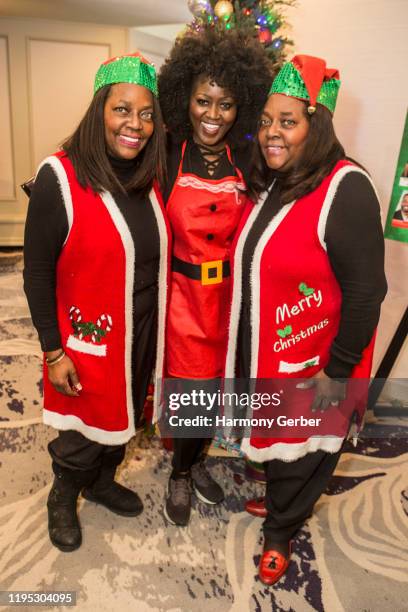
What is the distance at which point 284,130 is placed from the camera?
131 cm

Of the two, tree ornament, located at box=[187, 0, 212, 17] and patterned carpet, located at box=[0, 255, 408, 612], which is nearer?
patterned carpet, located at box=[0, 255, 408, 612]

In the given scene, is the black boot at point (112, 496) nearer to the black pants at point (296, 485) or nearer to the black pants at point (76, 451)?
the black pants at point (76, 451)

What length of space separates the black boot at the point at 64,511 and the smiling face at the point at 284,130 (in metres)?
1.21

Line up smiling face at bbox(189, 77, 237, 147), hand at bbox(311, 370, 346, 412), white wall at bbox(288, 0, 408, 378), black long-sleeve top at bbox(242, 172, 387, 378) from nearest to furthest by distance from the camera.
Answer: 1. black long-sleeve top at bbox(242, 172, 387, 378)
2. hand at bbox(311, 370, 346, 412)
3. smiling face at bbox(189, 77, 237, 147)
4. white wall at bbox(288, 0, 408, 378)

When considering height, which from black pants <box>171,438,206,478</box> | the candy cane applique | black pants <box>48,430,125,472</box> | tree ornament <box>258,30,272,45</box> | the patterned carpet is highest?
tree ornament <box>258,30,272,45</box>

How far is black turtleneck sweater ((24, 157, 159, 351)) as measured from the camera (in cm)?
127

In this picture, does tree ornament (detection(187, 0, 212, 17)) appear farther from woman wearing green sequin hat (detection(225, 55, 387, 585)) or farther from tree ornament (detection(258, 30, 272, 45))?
woman wearing green sequin hat (detection(225, 55, 387, 585))

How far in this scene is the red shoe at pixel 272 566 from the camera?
1574mm

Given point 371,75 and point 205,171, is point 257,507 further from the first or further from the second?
point 371,75

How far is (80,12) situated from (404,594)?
5010 millimetres

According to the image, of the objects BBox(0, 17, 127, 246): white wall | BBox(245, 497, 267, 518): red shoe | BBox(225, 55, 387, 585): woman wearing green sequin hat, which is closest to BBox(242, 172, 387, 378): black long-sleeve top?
BBox(225, 55, 387, 585): woman wearing green sequin hat

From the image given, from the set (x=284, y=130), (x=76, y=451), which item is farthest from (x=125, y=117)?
(x=76, y=451)

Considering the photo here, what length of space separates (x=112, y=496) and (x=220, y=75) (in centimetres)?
155

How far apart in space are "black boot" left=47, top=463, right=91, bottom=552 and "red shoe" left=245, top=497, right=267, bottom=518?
25.7 inches
